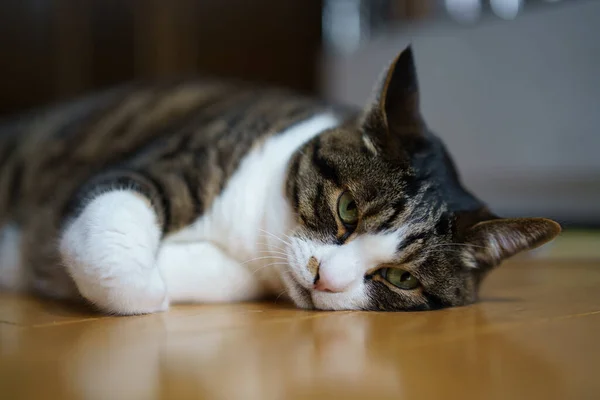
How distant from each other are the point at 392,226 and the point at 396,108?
0.33 meters

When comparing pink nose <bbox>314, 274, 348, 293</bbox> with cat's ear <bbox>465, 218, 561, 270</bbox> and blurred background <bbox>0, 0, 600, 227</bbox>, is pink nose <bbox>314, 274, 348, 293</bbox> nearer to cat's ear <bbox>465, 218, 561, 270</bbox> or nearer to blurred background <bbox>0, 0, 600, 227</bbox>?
cat's ear <bbox>465, 218, 561, 270</bbox>

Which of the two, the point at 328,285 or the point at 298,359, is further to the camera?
the point at 328,285

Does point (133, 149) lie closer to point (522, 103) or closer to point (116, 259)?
point (116, 259)

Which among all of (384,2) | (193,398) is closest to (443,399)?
(193,398)

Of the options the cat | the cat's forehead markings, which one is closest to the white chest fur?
the cat

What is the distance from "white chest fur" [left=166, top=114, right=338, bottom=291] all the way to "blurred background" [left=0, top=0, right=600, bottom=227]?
1.15 metres

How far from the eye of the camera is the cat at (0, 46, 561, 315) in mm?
1369

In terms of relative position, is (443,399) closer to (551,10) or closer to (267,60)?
(551,10)

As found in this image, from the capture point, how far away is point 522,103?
3375 millimetres

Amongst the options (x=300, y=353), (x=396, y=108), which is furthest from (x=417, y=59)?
(x=300, y=353)

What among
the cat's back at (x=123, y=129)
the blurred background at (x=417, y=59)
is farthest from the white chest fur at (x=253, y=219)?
the blurred background at (x=417, y=59)

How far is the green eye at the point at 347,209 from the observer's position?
1.42 meters

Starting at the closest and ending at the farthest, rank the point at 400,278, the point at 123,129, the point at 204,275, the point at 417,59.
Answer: the point at 400,278, the point at 204,275, the point at 123,129, the point at 417,59

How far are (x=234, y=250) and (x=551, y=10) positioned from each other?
2526 millimetres
